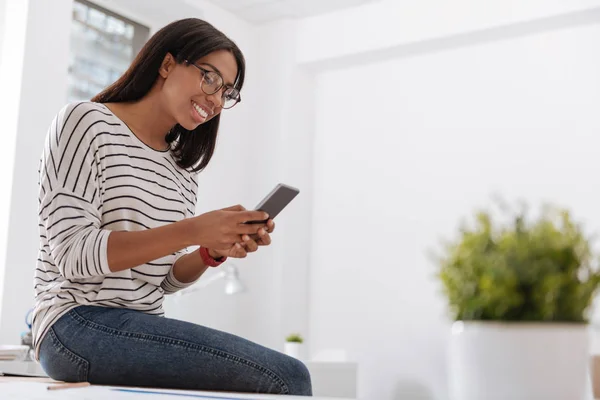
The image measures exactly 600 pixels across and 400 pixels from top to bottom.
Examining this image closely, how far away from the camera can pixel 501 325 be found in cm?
62

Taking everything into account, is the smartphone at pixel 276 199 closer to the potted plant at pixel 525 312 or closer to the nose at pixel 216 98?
the nose at pixel 216 98

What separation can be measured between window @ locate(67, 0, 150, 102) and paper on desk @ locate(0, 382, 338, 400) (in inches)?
95.0

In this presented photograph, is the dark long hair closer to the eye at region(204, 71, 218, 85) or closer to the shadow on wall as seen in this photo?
the eye at region(204, 71, 218, 85)

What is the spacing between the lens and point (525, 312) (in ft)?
2.08

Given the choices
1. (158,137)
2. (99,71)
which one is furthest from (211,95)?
(99,71)

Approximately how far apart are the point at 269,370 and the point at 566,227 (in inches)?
24.4

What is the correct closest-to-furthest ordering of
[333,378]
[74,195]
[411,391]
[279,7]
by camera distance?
[74,195] < [333,378] < [411,391] < [279,7]

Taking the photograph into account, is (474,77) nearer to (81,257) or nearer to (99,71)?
(99,71)

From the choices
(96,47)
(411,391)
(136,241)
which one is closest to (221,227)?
(136,241)

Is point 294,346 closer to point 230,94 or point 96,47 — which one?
point 96,47

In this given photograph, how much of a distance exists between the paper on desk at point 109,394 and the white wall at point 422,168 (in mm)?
2297

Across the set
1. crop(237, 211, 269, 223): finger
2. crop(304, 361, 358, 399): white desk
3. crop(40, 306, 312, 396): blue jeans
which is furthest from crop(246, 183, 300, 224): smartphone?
crop(304, 361, 358, 399): white desk

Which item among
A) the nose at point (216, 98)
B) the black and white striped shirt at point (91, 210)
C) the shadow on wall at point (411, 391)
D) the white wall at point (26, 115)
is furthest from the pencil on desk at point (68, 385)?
the shadow on wall at point (411, 391)

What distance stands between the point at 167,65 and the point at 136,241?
0.46m
